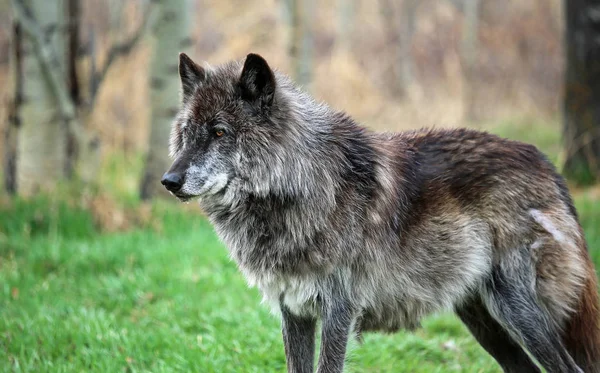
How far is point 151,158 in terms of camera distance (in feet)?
31.8

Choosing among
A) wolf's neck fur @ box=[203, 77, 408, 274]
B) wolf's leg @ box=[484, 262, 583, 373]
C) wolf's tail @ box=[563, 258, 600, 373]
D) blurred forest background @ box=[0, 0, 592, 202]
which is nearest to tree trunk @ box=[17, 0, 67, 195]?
blurred forest background @ box=[0, 0, 592, 202]

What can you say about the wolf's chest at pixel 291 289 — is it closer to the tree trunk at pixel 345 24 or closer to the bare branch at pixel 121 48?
the bare branch at pixel 121 48

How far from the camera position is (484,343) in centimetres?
465

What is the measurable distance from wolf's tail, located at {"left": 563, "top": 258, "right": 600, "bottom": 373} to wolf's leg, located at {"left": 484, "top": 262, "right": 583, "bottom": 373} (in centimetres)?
13

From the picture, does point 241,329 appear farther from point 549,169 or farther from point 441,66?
point 441,66

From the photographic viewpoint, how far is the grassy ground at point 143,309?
495 cm

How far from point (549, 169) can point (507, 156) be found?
0.98ft

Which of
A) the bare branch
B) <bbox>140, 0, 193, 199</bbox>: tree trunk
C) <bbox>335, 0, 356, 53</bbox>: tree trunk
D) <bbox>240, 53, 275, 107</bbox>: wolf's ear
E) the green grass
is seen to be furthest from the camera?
<bbox>335, 0, 356, 53</bbox>: tree trunk

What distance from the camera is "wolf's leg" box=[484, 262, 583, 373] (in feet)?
13.4

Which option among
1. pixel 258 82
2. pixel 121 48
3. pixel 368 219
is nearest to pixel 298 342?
pixel 368 219

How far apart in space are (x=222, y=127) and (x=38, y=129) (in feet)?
20.5

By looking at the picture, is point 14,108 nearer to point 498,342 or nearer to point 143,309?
point 143,309

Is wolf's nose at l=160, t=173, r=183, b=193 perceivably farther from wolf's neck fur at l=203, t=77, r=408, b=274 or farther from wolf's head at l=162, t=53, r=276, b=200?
wolf's neck fur at l=203, t=77, r=408, b=274

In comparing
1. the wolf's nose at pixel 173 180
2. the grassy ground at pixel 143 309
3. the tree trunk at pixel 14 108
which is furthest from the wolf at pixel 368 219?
the tree trunk at pixel 14 108
